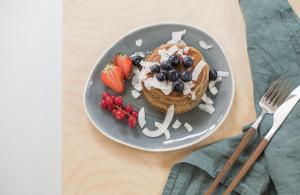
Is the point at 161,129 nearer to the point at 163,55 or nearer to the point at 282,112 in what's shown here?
the point at 163,55

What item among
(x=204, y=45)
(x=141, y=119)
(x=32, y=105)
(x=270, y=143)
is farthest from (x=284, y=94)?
(x=32, y=105)

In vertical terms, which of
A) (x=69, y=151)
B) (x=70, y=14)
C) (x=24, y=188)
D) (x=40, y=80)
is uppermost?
(x=70, y=14)

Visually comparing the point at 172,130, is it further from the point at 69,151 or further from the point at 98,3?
the point at 98,3

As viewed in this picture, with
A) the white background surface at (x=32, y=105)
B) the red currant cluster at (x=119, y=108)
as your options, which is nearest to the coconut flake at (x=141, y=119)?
the red currant cluster at (x=119, y=108)

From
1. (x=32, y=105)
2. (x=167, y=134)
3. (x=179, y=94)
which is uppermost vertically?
(x=179, y=94)

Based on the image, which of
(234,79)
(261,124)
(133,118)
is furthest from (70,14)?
(261,124)

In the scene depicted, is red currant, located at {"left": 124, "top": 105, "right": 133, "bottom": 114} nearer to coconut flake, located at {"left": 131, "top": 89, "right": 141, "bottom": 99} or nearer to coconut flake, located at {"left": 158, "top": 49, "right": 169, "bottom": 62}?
coconut flake, located at {"left": 131, "top": 89, "right": 141, "bottom": 99}

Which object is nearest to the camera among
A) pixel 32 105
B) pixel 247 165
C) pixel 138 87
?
pixel 247 165
